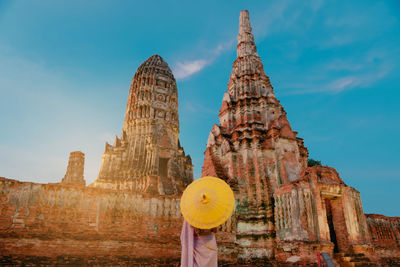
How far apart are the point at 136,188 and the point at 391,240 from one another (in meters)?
20.5

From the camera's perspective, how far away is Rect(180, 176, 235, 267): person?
3826 mm

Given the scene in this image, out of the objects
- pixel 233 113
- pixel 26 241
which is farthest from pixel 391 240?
pixel 26 241

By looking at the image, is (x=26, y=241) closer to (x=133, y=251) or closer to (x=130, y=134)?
(x=133, y=251)

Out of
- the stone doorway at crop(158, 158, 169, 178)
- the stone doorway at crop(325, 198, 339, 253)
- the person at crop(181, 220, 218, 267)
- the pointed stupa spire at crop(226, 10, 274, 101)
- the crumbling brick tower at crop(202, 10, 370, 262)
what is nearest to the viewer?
the person at crop(181, 220, 218, 267)

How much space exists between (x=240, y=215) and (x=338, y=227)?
4162mm

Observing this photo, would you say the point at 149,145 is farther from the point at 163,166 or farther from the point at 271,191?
the point at 271,191

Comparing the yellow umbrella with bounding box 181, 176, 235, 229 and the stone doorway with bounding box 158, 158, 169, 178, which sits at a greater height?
the stone doorway with bounding box 158, 158, 169, 178

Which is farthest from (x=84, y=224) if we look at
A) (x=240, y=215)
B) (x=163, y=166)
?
(x=163, y=166)

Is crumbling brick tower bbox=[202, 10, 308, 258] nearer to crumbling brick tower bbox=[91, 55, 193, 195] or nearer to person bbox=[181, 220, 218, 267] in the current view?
person bbox=[181, 220, 218, 267]

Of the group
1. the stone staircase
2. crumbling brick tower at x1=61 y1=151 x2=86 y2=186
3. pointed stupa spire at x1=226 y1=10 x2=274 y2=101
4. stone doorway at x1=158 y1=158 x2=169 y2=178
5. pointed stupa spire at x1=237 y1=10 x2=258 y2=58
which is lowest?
the stone staircase

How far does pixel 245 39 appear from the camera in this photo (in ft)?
60.5

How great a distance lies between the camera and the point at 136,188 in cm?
2509

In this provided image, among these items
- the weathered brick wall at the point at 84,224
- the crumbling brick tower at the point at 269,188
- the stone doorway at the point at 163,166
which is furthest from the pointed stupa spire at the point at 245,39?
the stone doorway at the point at 163,166

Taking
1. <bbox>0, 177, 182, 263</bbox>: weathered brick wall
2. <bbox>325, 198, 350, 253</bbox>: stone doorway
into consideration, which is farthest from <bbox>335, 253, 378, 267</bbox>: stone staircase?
<bbox>0, 177, 182, 263</bbox>: weathered brick wall
